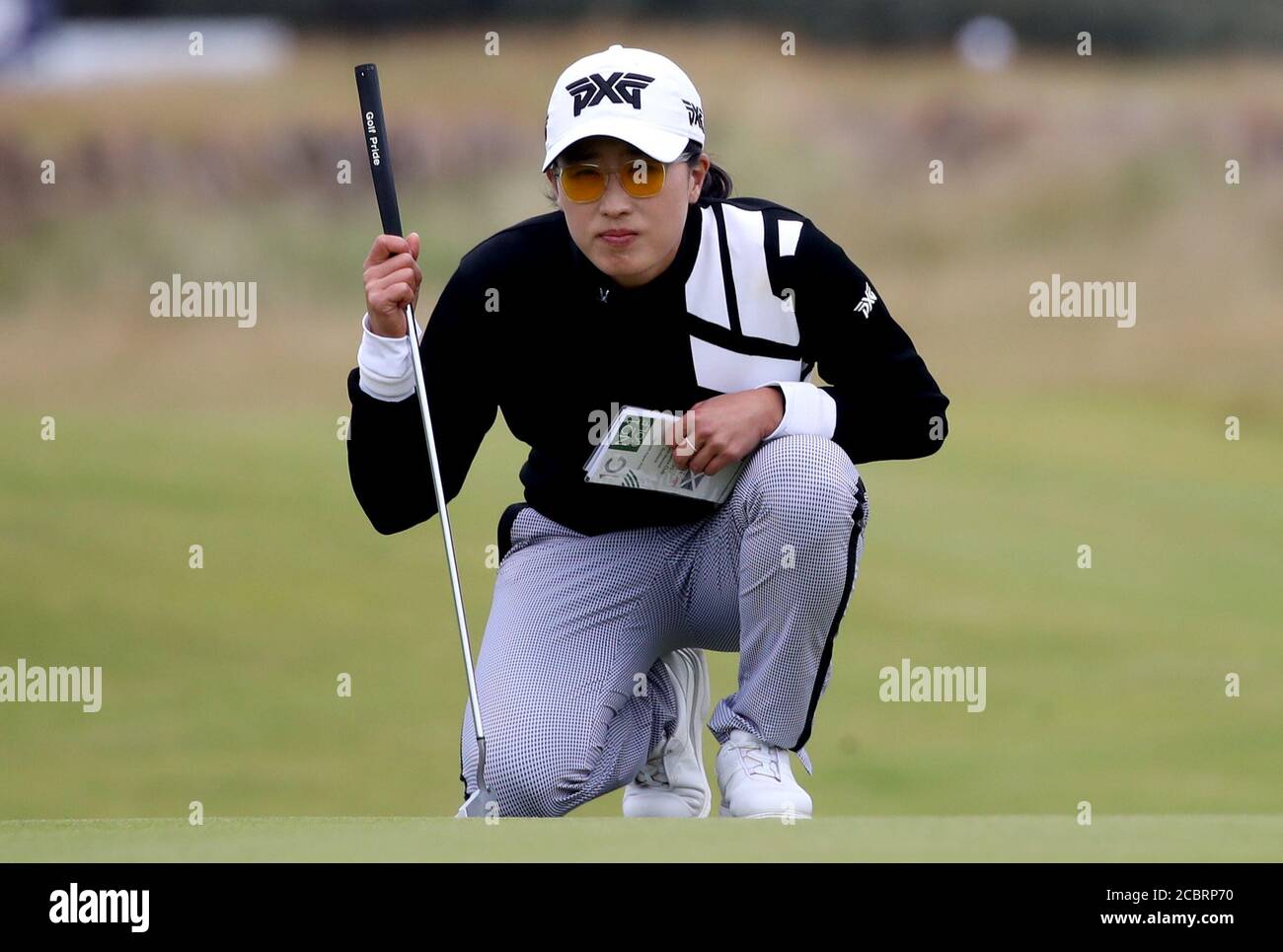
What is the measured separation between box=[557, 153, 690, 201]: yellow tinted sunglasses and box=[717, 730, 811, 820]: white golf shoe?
28.5 inches

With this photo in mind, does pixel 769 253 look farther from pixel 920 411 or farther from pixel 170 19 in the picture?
pixel 170 19

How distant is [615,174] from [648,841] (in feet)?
3.08

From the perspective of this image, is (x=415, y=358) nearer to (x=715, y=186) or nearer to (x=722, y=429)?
(x=722, y=429)

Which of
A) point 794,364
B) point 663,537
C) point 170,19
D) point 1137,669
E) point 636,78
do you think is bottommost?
point 1137,669

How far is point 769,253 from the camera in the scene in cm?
282

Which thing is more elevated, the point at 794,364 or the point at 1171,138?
the point at 1171,138

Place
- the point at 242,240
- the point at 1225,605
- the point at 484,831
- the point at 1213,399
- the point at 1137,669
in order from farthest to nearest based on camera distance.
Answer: the point at 242,240 < the point at 1213,399 < the point at 1225,605 < the point at 1137,669 < the point at 484,831

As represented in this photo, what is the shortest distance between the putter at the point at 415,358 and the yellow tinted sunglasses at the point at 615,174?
0.78 ft

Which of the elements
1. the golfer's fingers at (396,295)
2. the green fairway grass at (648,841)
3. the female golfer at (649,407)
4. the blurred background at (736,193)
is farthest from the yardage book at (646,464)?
the blurred background at (736,193)

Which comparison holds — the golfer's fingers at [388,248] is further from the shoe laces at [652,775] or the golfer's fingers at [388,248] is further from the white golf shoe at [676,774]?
the shoe laces at [652,775]
